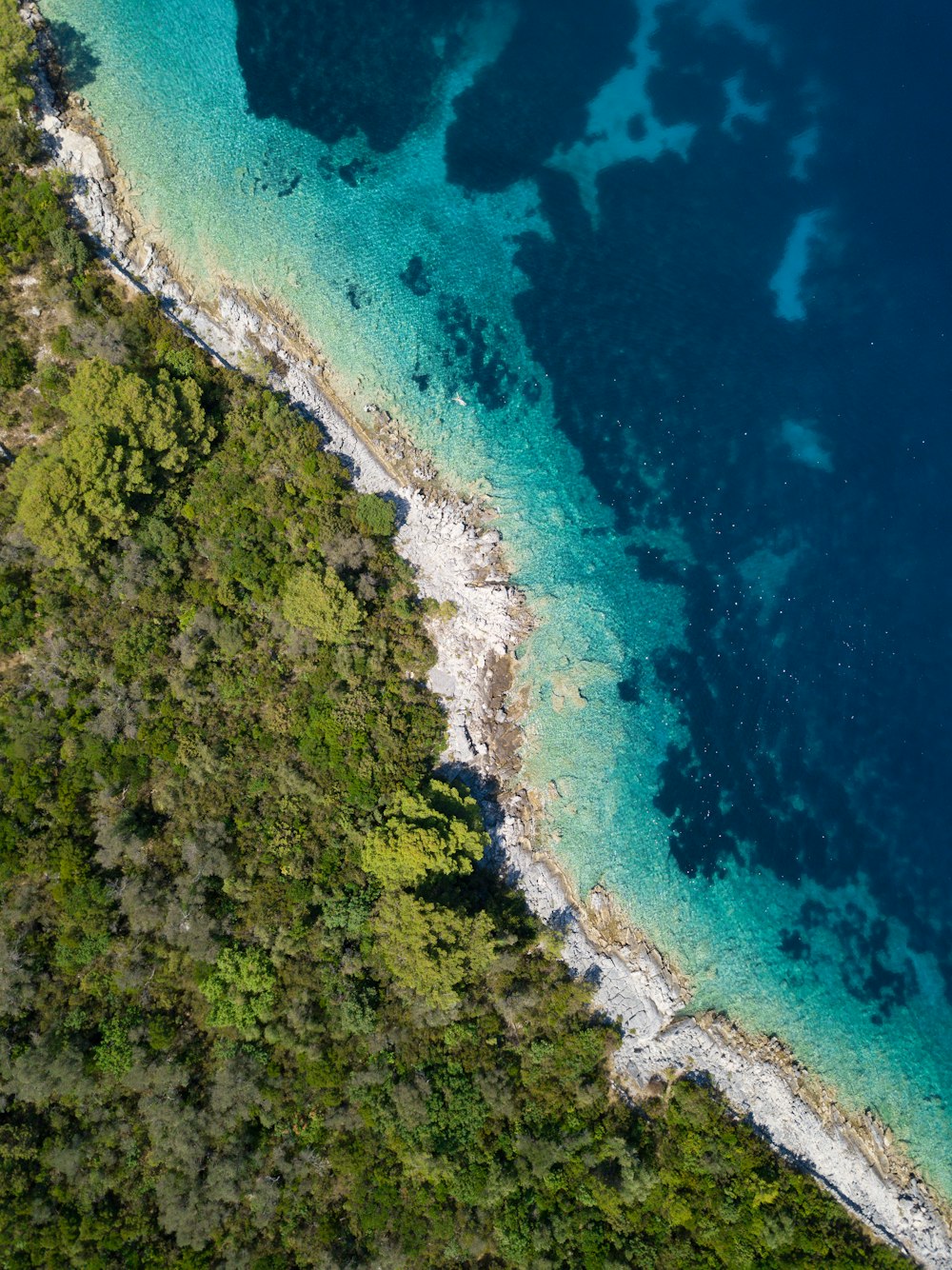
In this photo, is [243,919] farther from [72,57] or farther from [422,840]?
[72,57]

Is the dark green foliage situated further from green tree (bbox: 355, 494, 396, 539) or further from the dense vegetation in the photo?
green tree (bbox: 355, 494, 396, 539)

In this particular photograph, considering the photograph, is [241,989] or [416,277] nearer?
[241,989]

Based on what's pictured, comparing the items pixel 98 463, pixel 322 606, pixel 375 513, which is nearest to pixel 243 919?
pixel 322 606

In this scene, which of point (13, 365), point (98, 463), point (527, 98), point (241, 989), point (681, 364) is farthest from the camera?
point (681, 364)

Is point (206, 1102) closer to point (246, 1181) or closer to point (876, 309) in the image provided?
point (246, 1181)

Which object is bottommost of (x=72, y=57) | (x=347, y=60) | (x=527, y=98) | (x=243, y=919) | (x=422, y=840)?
(x=243, y=919)

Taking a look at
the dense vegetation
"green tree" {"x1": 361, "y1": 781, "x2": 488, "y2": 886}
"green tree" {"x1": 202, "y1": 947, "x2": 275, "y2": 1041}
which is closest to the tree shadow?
the dense vegetation

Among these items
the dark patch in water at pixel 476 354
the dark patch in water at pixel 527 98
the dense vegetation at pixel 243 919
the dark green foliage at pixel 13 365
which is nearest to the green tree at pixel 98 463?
the dense vegetation at pixel 243 919
